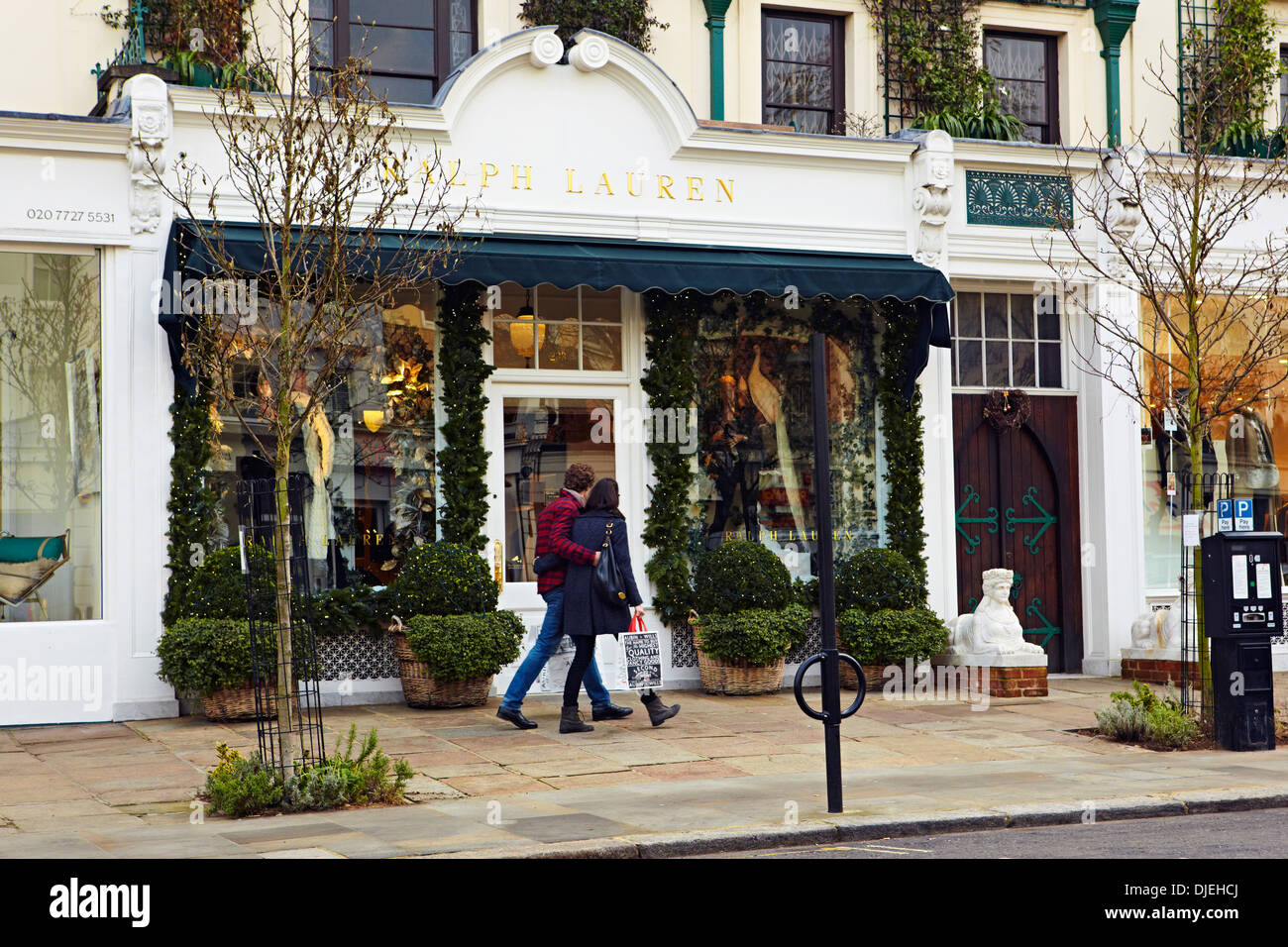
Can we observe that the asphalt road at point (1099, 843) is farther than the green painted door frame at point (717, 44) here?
No

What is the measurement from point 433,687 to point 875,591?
4.13m

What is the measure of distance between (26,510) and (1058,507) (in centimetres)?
971

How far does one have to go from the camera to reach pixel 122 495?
11.9 metres

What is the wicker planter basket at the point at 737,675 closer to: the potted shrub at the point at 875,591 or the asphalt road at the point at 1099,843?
the potted shrub at the point at 875,591

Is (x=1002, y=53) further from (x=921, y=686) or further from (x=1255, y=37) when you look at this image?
(x=921, y=686)

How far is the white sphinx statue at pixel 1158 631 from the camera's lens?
1387cm

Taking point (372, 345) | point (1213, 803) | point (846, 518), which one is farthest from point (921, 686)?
point (372, 345)

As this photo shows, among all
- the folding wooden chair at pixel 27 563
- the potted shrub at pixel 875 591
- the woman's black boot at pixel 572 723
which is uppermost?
the folding wooden chair at pixel 27 563

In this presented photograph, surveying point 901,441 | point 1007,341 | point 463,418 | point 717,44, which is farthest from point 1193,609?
point 717,44

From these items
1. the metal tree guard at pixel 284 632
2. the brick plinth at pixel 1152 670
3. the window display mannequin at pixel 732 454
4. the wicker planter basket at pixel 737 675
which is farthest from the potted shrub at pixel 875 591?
the metal tree guard at pixel 284 632

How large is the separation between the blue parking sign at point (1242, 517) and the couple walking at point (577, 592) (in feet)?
14.5

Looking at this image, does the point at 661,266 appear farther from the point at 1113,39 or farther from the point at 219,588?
the point at 1113,39

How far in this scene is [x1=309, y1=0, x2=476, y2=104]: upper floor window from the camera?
13.6 meters

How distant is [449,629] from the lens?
11.8 metres
